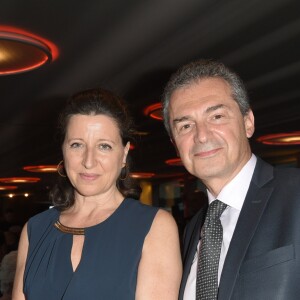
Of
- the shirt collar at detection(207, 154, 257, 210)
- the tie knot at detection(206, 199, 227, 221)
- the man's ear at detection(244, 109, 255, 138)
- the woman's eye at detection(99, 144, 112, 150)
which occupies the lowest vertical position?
the tie knot at detection(206, 199, 227, 221)

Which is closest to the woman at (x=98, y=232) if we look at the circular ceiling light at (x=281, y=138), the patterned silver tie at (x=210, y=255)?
the patterned silver tie at (x=210, y=255)

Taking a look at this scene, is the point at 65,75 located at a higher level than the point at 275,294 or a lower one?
higher

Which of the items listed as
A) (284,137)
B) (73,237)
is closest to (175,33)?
(73,237)

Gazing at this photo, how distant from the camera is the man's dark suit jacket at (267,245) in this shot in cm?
145

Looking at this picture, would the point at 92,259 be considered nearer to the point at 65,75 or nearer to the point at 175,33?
the point at 175,33

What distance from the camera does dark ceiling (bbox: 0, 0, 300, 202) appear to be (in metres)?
3.94

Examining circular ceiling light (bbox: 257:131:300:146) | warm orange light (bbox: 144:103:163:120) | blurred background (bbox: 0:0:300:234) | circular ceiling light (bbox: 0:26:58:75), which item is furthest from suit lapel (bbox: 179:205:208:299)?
circular ceiling light (bbox: 257:131:300:146)

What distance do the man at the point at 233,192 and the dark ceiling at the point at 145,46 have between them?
0.64 metres

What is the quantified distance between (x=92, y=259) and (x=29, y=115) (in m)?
6.84

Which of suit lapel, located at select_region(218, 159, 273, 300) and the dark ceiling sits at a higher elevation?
the dark ceiling

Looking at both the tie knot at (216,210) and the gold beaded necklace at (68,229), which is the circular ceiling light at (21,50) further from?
the tie knot at (216,210)

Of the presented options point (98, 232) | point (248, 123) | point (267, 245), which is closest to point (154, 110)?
point (248, 123)

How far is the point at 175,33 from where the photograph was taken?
14.9 ft

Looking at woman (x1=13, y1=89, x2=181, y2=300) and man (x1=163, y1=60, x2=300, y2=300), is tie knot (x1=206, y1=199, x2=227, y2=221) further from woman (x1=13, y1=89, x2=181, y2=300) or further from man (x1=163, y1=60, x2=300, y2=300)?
woman (x1=13, y1=89, x2=181, y2=300)
